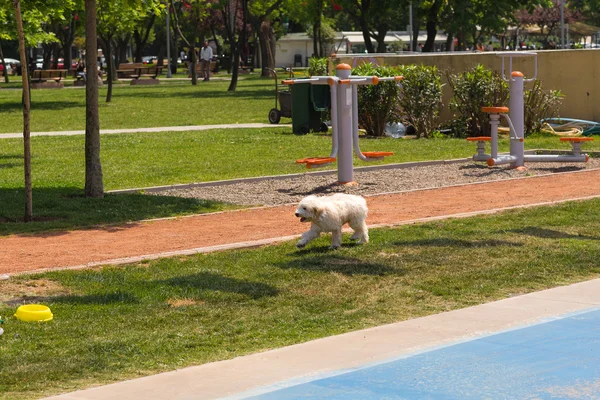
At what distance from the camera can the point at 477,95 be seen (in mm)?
21656

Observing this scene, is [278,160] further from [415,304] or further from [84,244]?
[415,304]

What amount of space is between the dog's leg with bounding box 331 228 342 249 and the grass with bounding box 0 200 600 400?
95 mm

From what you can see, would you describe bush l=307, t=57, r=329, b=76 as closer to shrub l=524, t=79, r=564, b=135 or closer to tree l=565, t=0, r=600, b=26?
shrub l=524, t=79, r=564, b=135

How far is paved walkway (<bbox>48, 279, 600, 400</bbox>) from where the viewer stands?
5832 mm

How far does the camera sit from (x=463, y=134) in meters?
22.4

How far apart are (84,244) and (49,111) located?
22.3m

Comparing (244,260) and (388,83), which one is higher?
(388,83)

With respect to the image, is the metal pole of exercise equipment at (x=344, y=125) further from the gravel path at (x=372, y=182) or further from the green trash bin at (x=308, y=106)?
the green trash bin at (x=308, y=106)

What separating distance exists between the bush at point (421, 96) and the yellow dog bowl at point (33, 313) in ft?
50.2

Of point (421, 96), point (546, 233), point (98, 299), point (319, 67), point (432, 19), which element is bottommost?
point (98, 299)

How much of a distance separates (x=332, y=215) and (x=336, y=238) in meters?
0.47

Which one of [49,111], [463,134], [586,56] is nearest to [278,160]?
[463,134]

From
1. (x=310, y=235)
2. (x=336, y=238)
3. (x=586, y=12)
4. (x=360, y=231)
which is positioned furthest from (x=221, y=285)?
(x=586, y=12)

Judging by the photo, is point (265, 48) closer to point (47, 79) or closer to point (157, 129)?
point (47, 79)
